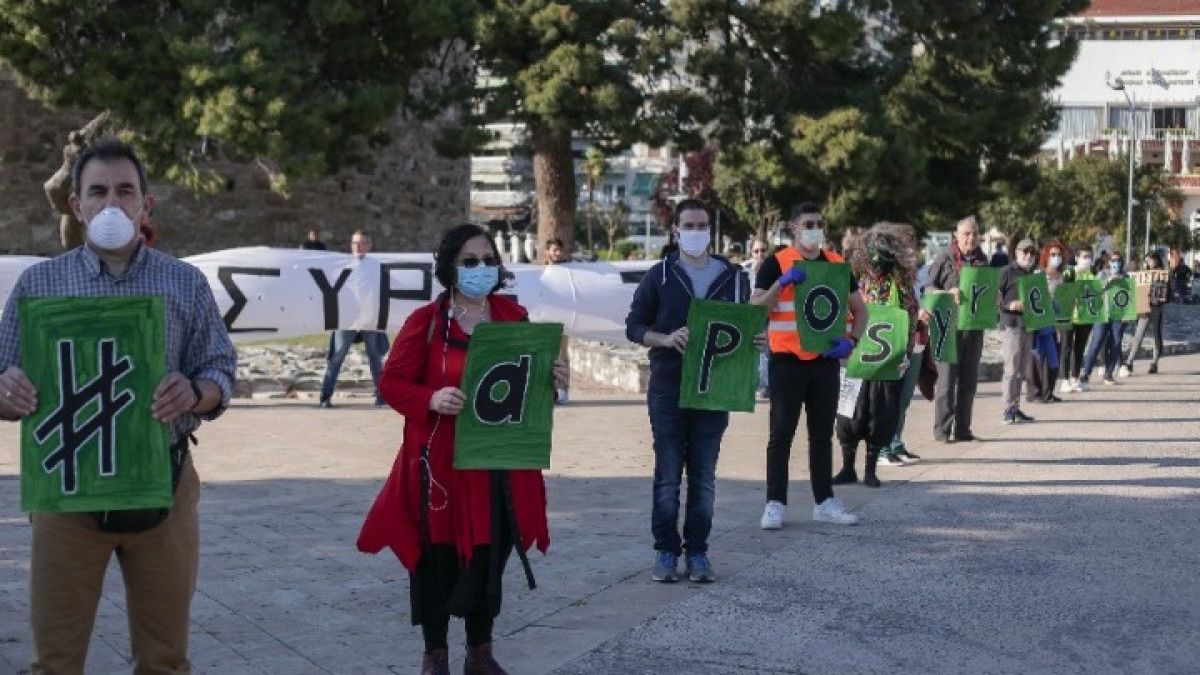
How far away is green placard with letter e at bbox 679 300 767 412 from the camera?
26.4 ft

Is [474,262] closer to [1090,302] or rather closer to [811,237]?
[811,237]

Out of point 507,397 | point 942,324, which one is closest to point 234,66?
point 942,324

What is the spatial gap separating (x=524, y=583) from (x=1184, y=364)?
68.0ft

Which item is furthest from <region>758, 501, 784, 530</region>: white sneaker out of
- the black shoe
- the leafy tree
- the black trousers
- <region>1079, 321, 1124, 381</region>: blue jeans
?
the leafy tree

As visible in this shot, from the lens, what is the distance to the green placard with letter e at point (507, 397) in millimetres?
5895

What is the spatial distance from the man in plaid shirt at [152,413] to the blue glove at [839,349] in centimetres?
534

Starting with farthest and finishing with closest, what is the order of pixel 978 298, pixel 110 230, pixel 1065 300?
pixel 1065 300
pixel 978 298
pixel 110 230

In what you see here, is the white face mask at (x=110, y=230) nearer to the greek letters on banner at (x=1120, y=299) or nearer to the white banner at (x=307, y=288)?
the white banner at (x=307, y=288)

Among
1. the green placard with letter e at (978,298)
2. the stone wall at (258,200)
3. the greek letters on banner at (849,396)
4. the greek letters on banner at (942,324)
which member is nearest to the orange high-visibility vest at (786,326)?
the greek letters on banner at (849,396)

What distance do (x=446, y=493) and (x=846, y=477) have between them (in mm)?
6094

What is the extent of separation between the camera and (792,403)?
952 cm

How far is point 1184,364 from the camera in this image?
87.1 feet

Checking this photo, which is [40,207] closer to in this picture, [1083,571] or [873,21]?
[873,21]

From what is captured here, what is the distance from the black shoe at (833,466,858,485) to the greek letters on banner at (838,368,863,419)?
396mm
